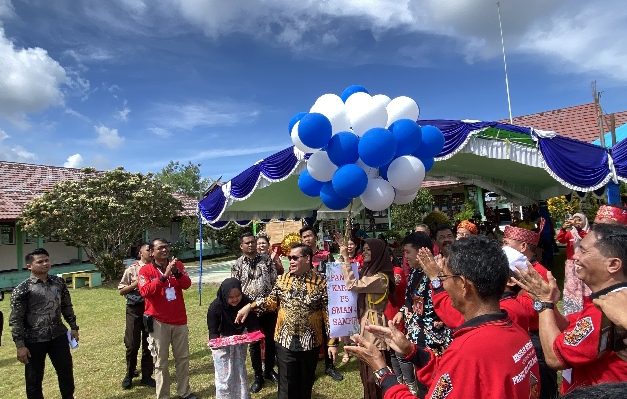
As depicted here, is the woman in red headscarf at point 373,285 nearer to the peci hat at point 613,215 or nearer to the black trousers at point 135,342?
the peci hat at point 613,215

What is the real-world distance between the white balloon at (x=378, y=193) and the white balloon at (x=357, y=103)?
27.1 inches

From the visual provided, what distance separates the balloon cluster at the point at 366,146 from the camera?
3.84 metres

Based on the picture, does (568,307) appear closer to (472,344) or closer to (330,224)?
(472,344)

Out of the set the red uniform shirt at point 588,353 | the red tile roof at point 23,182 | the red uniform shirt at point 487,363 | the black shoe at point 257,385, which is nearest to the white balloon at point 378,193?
the black shoe at point 257,385

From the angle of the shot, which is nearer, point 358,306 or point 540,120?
point 358,306

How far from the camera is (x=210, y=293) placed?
1150 cm

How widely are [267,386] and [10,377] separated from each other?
3729mm

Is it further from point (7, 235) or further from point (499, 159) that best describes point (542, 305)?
point (7, 235)

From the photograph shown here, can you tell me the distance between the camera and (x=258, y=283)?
4770 mm

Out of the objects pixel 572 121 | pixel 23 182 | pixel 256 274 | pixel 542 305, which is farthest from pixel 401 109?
pixel 23 182

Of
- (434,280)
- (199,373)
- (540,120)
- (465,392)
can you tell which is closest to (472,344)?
(465,392)

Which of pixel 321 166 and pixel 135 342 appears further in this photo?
pixel 135 342

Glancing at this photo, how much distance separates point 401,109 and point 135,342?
397 centimetres

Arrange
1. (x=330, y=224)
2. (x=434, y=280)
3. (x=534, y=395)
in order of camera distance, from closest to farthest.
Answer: (x=534, y=395) → (x=434, y=280) → (x=330, y=224)
